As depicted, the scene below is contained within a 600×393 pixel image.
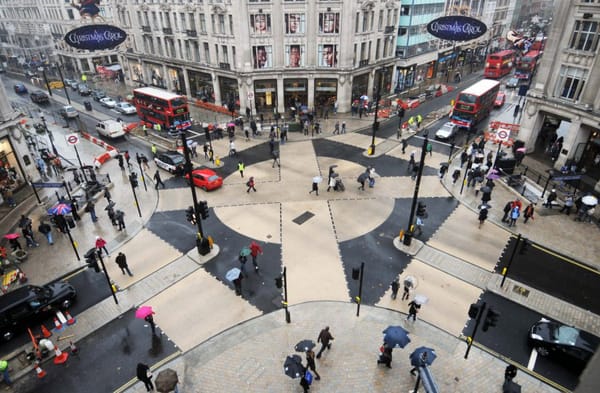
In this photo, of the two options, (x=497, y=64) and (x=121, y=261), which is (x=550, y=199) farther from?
(x=497, y=64)

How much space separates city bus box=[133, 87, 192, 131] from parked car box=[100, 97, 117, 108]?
1229 cm

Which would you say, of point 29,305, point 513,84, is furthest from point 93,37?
point 513,84

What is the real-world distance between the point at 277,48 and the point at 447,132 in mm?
22263

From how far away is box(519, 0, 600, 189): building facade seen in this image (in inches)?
1077

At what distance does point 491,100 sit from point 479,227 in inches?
1016

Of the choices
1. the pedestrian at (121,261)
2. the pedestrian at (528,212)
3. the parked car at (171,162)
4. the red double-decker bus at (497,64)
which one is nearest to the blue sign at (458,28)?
the pedestrian at (528,212)

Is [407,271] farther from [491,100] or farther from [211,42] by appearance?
[211,42]

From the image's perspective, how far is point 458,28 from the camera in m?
24.6

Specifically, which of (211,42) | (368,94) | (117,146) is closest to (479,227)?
(368,94)

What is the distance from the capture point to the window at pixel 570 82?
28484 millimetres

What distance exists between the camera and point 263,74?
144ft

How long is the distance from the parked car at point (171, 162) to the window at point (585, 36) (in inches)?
1334

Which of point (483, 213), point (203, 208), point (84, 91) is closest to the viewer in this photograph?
point (203, 208)

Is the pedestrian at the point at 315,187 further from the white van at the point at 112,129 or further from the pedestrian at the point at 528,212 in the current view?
the white van at the point at 112,129
